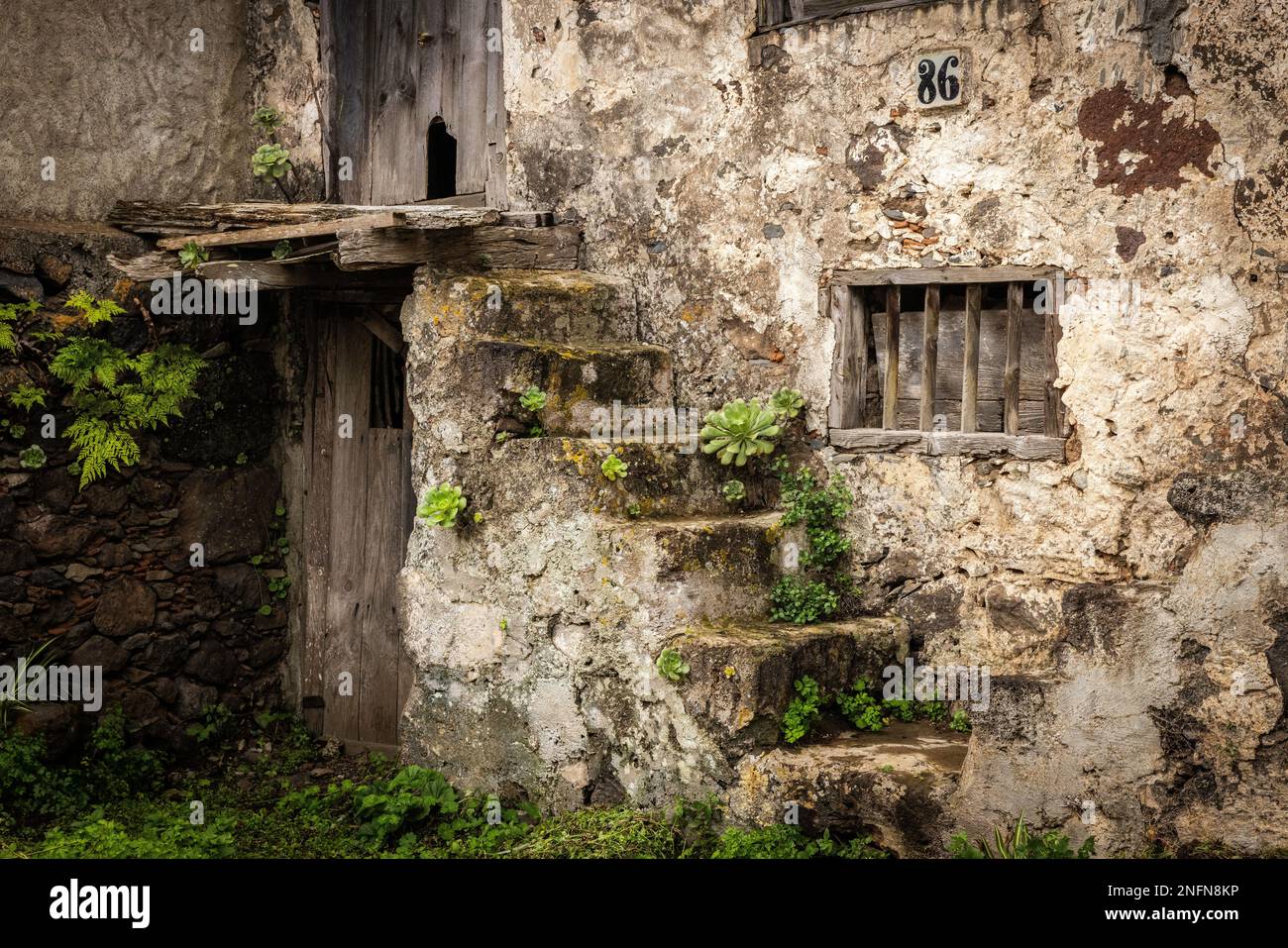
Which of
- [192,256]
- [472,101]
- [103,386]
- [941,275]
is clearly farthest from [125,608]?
[941,275]

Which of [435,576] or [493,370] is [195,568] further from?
[493,370]

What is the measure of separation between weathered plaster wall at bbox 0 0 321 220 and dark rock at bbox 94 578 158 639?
7.14ft

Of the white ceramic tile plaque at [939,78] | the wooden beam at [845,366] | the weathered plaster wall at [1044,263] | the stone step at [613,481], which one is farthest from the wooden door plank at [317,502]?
the white ceramic tile plaque at [939,78]

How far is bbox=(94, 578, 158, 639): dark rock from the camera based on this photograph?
24.6 ft

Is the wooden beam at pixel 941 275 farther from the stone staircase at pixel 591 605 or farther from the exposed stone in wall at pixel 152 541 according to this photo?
the exposed stone in wall at pixel 152 541

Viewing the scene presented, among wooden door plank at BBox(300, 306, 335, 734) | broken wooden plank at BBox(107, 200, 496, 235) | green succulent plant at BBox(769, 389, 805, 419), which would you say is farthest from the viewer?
wooden door plank at BBox(300, 306, 335, 734)

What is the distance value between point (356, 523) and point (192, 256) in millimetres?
1969

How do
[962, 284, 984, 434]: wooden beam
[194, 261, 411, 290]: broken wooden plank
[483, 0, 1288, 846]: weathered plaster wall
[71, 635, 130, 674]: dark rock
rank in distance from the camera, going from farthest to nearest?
1. [71, 635, 130, 674]: dark rock
2. [194, 261, 411, 290]: broken wooden plank
3. [962, 284, 984, 434]: wooden beam
4. [483, 0, 1288, 846]: weathered plaster wall

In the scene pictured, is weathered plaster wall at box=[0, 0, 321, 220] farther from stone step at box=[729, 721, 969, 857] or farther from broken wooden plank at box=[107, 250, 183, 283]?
stone step at box=[729, 721, 969, 857]

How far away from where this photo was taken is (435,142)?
25.7ft

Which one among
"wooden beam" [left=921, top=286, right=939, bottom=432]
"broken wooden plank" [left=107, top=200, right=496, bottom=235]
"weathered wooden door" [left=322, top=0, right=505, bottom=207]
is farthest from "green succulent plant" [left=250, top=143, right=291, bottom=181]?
"wooden beam" [left=921, top=286, right=939, bottom=432]

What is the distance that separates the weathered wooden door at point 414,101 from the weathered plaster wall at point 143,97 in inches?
8.2

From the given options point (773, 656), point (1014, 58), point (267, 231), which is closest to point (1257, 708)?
point (773, 656)

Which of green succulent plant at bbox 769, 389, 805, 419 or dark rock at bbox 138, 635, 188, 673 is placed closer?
green succulent plant at bbox 769, 389, 805, 419
